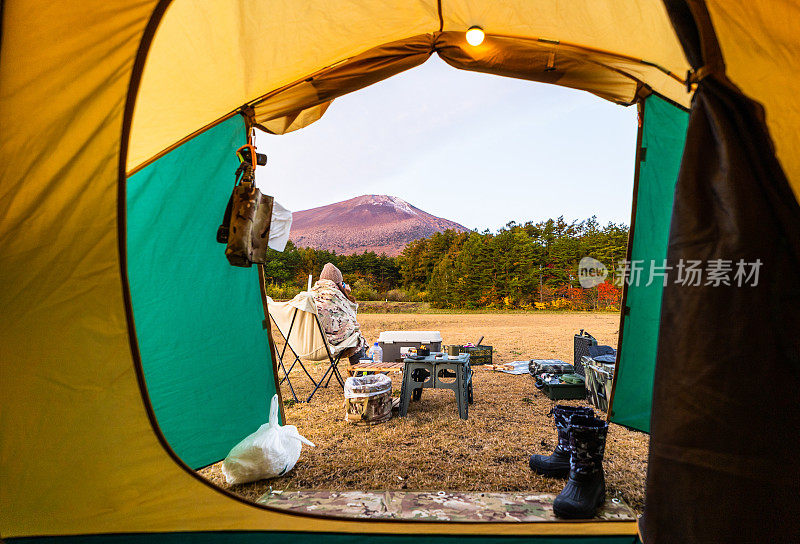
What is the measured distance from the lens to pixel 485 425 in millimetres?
3301

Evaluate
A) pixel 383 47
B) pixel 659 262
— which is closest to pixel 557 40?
pixel 383 47

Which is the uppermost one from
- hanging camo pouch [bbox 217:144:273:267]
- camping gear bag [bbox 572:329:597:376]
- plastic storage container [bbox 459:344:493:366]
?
hanging camo pouch [bbox 217:144:273:267]

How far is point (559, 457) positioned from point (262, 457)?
1901 millimetres

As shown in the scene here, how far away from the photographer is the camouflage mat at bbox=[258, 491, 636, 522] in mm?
1858

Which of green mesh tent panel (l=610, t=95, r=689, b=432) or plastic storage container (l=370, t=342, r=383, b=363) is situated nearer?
green mesh tent panel (l=610, t=95, r=689, b=432)

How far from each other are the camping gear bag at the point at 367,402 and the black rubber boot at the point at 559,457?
1450 millimetres

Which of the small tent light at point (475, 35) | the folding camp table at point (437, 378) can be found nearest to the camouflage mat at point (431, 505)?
the folding camp table at point (437, 378)

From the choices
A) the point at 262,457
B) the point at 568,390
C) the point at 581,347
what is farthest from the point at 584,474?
the point at 581,347

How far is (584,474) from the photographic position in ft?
6.51

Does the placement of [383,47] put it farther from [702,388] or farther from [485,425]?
[485,425]

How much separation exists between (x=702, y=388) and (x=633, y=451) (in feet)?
8.09

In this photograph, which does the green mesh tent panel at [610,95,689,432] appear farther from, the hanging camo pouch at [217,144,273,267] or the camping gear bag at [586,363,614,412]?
the hanging camo pouch at [217,144,273,267]

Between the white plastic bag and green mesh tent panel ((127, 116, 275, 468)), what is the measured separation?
288mm

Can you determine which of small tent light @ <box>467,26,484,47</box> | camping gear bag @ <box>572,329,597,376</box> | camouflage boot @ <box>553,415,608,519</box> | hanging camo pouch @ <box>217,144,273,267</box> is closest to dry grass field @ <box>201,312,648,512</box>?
camouflage boot @ <box>553,415,608,519</box>
